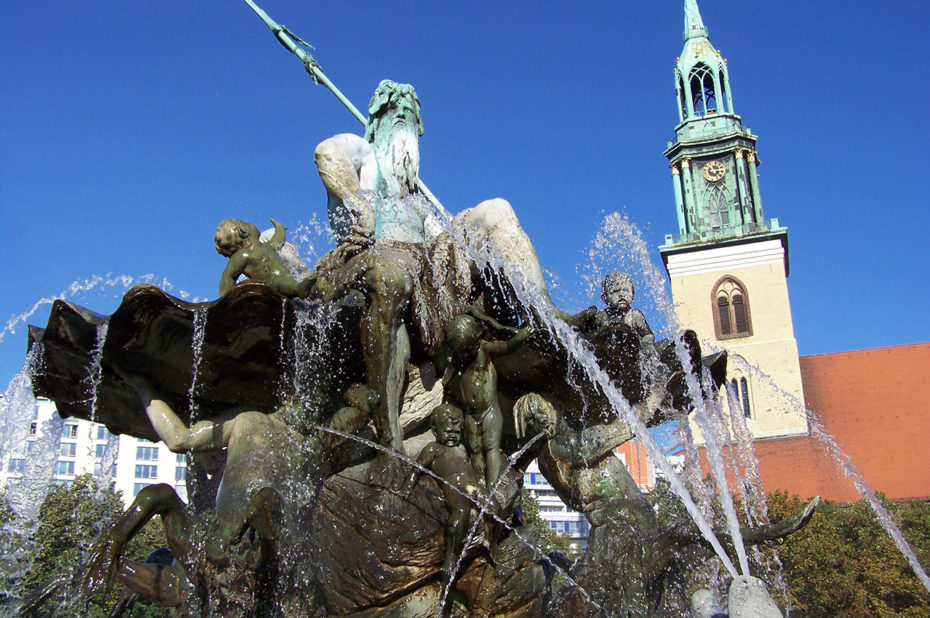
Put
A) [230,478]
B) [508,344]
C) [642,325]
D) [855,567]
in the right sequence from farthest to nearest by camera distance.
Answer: [855,567], [642,325], [508,344], [230,478]

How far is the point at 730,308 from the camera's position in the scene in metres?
53.6

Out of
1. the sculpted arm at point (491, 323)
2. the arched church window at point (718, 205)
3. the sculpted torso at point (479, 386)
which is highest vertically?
the arched church window at point (718, 205)

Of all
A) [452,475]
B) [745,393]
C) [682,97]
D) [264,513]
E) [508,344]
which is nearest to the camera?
[264,513]

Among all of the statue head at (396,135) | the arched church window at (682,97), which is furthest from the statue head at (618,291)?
the arched church window at (682,97)

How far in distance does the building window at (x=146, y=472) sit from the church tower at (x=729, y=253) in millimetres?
38103

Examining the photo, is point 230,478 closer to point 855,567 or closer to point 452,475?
point 452,475

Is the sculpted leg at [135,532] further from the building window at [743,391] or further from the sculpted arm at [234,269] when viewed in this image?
the building window at [743,391]

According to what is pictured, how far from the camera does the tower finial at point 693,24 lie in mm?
60406

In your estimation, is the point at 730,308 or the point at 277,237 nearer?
the point at 277,237

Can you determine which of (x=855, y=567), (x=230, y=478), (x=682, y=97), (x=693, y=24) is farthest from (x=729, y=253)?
(x=230, y=478)

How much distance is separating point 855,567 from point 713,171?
3373cm

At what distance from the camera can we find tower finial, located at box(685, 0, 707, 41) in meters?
60.4

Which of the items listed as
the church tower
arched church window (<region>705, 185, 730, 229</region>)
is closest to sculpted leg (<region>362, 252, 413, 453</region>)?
the church tower

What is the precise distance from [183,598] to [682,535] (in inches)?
117
